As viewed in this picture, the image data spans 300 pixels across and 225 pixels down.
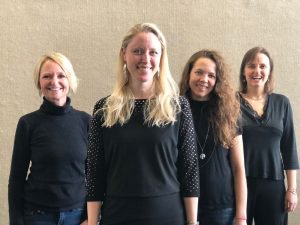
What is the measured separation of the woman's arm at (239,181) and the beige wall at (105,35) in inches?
34.7

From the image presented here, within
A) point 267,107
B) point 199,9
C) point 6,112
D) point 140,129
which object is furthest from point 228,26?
point 6,112

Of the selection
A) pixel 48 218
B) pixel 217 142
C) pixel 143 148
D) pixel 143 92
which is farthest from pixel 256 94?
pixel 48 218

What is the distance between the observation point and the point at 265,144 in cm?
190

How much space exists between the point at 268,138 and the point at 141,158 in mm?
952

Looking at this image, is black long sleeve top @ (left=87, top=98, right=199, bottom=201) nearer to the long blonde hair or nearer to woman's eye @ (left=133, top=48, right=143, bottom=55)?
the long blonde hair

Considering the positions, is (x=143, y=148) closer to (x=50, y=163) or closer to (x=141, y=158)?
(x=141, y=158)

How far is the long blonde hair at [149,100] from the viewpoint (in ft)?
4.22

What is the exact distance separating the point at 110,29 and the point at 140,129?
4.07 feet

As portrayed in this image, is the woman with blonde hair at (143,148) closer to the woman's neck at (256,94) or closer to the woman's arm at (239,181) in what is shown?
the woman's arm at (239,181)

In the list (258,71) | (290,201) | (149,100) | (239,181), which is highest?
(258,71)

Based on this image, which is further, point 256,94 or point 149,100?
point 256,94

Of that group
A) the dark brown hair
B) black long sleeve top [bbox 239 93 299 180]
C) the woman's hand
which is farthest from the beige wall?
the woman's hand

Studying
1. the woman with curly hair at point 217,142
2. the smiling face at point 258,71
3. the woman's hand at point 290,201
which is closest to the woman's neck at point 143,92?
the woman with curly hair at point 217,142

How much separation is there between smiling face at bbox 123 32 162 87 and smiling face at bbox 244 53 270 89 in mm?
876
